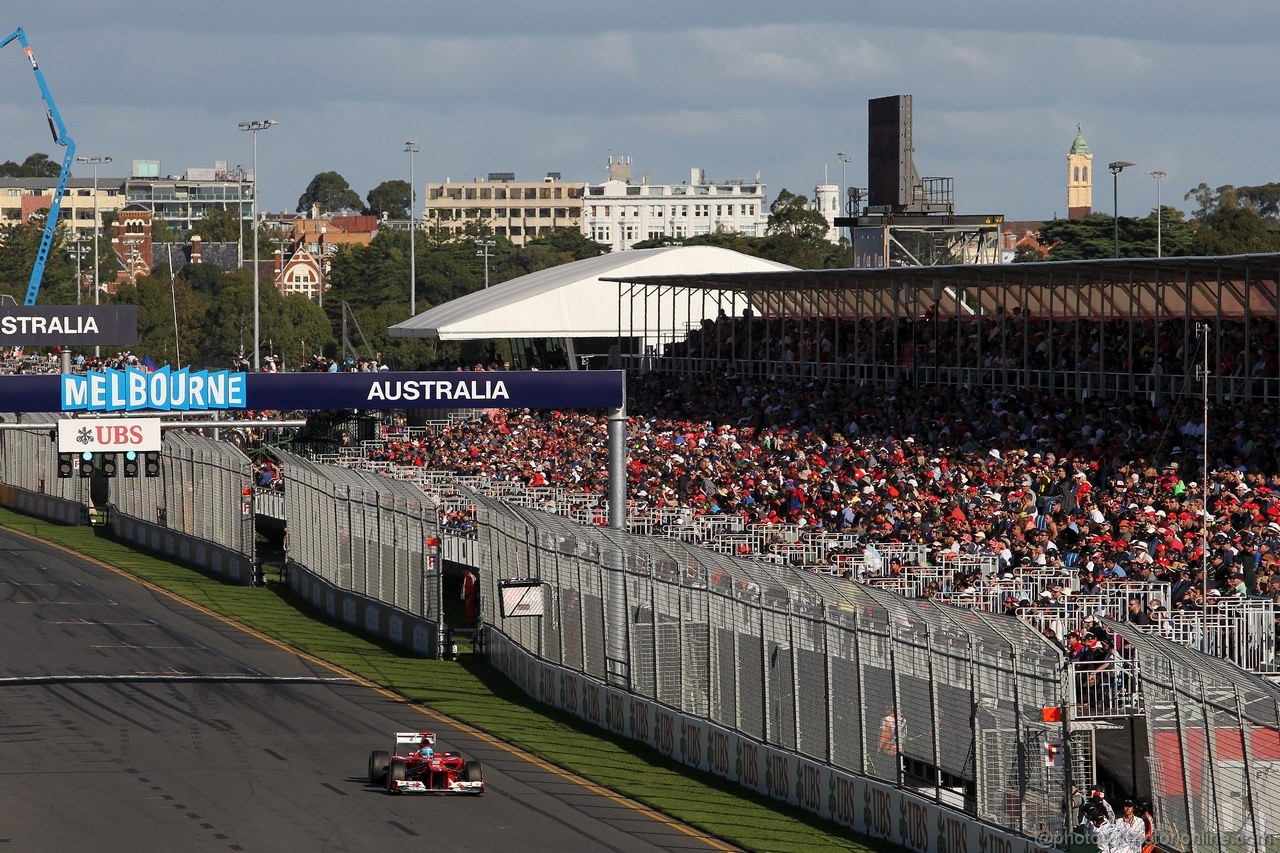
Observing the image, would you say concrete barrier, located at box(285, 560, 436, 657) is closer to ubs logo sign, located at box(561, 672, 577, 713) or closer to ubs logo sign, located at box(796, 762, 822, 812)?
ubs logo sign, located at box(561, 672, 577, 713)

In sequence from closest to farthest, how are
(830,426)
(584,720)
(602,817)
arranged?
(602,817)
(584,720)
(830,426)

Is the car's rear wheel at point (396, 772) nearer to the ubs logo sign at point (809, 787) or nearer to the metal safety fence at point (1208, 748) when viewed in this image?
the ubs logo sign at point (809, 787)

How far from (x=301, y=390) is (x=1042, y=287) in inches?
753

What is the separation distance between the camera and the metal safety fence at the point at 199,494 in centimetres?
4884

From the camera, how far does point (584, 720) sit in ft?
98.2

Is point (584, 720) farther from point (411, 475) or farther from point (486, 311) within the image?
point (486, 311)

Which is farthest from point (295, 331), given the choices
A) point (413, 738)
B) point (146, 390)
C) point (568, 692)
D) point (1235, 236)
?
point (413, 738)

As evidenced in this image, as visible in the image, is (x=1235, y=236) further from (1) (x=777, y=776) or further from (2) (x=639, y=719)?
(1) (x=777, y=776)

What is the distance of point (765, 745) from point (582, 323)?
52474 mm

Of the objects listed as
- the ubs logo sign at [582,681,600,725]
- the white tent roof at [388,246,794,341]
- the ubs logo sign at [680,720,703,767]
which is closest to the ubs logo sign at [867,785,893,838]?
the ubs logo sign at [680,720,703,767]

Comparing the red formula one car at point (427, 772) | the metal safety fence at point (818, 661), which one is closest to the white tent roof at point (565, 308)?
the metal safety fence at point (818, 661)

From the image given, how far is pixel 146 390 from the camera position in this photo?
30859mm

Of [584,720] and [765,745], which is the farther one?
[584,720]

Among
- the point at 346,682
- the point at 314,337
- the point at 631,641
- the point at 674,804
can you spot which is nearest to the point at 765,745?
the point at 674,804
